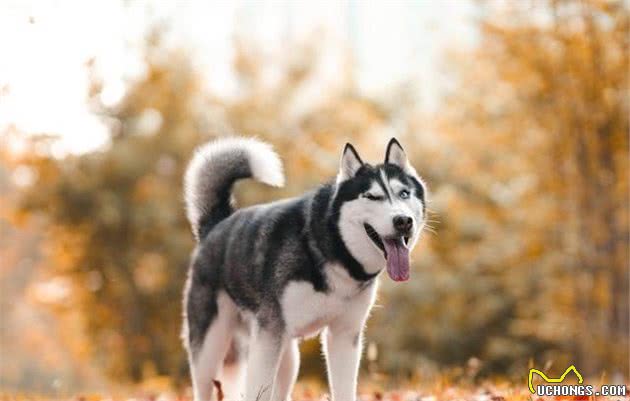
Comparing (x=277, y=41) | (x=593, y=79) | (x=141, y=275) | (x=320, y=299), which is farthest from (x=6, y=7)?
(x=277, y=41)

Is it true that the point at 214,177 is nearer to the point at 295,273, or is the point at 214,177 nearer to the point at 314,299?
the point at 295,273

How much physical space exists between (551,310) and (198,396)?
14.7 metres

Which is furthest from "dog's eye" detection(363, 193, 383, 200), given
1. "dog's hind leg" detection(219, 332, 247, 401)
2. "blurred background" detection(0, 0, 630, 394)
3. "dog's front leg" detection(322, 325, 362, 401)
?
"blurred background" detection(0, 0, 630, 394)

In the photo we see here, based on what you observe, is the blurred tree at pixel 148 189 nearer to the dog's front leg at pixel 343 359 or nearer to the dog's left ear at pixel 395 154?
the dog's front leg at pixel 343 359

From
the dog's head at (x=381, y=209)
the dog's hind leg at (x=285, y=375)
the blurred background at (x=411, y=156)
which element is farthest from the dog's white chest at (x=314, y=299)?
the blurred background at (x=411, y=156)

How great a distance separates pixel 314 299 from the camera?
5195 mm

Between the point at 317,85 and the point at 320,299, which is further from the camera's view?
the point at 317,85

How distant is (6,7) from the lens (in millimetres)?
8469

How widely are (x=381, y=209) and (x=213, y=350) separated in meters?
1.55

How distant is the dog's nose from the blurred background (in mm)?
12001

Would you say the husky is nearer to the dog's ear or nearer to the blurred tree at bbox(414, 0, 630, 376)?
the dog's ear

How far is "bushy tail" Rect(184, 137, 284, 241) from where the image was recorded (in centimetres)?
634

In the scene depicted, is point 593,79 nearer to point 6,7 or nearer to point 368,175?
point 6,7

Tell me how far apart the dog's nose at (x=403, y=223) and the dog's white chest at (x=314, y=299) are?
1.45 feet
